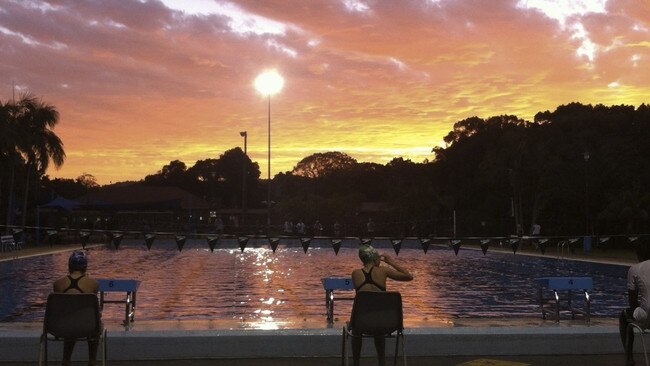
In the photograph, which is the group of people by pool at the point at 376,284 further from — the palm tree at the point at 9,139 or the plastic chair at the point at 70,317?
the palm tree at the point at 9,139

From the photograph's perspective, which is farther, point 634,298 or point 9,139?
point 9,139

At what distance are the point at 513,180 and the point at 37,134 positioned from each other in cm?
3698

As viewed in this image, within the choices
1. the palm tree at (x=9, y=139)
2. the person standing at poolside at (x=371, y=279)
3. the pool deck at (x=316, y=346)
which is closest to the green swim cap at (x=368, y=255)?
the person standing at poolside at (x=371, y=279)

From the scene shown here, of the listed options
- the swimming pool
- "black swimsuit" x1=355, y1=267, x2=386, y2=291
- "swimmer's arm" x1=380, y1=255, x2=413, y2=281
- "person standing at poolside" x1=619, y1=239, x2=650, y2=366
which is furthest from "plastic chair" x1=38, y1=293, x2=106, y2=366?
the swimming pool

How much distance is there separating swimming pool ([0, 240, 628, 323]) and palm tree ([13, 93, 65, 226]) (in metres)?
19.6

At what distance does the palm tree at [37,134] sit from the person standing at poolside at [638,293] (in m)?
49.2

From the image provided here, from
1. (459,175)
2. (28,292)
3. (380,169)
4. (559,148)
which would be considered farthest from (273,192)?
(28,292)

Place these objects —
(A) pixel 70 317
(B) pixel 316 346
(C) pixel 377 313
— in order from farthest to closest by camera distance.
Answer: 1. (B) pixel 316 346
2. (C) pixel 377 313
3. (A) pixel 70 317

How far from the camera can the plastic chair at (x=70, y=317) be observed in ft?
22.4

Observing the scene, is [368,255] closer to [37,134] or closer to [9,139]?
[9,139]

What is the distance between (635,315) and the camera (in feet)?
23.5

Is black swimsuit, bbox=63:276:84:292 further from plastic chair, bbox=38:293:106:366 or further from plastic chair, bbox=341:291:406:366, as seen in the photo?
plastic chair, bbox=341:291:406:366

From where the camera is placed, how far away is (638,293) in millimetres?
7348

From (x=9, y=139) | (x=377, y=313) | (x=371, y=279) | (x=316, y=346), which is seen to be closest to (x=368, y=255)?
(x=371, y=279)
